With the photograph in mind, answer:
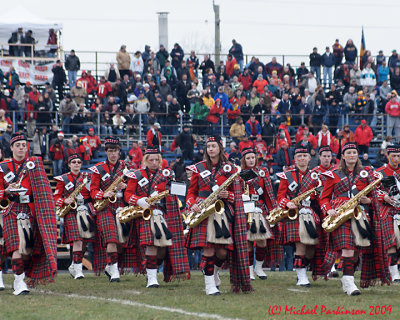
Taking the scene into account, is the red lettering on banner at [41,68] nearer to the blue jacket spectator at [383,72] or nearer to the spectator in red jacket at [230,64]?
the spectator in red jacket at [230,64]

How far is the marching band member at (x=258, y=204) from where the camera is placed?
14.8 metres

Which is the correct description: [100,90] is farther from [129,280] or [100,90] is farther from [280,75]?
[129,280]

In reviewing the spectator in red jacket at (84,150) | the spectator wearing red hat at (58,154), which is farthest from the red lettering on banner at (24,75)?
the spectator wearing red hat at (58,154)

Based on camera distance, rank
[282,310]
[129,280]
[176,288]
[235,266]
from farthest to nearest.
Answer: [129,280] < [176,288] < [235,266] < [282,310]

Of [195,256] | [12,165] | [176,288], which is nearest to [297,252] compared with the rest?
[176,288]

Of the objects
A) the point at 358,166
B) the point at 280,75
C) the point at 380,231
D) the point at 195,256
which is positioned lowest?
the point at 195,256

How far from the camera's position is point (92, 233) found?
15539 mm

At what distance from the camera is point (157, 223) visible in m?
13.6

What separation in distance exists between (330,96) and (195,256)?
10.1 meters

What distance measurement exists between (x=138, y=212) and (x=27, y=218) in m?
2.04

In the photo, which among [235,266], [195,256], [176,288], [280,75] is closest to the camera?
[235,266]

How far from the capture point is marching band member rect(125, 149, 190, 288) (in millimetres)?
13570

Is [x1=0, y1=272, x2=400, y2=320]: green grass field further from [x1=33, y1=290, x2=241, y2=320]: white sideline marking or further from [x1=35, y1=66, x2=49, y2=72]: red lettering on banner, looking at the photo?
[x1=35, y1=66, x2=49, y2=72]: red lettering on banner

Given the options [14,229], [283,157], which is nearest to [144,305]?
[14,229]
